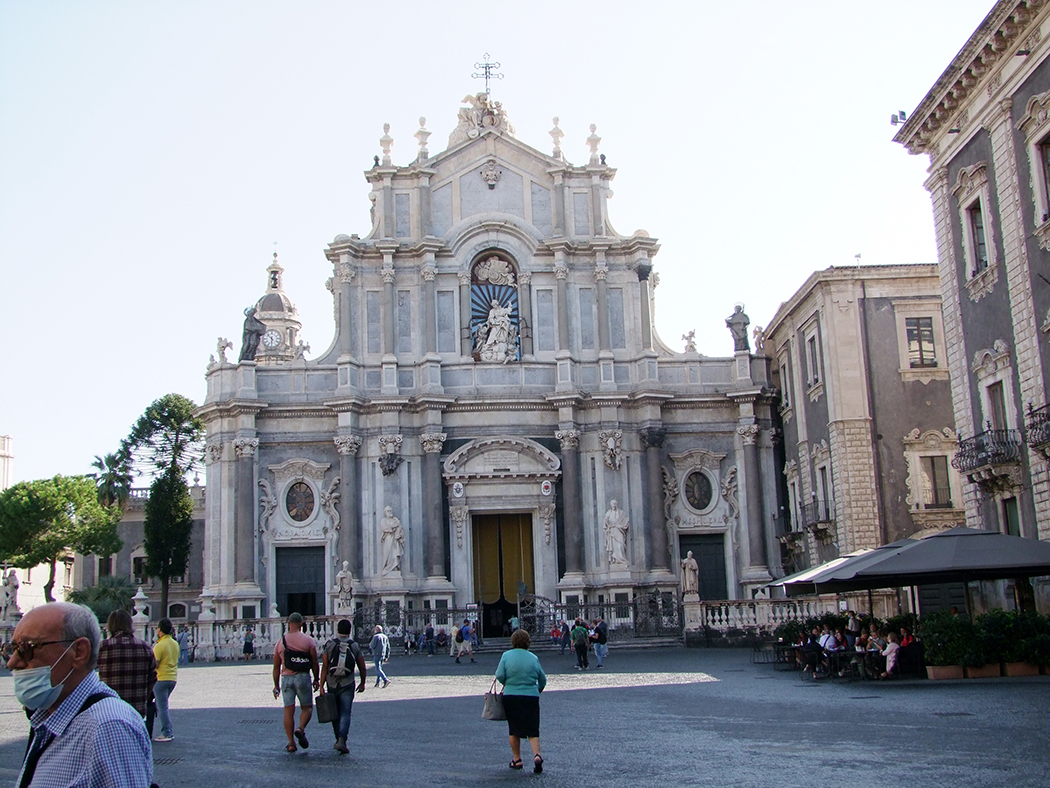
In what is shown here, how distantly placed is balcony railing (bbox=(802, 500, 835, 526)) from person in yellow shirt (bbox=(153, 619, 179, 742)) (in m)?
23.9

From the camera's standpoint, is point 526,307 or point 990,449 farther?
point 526,307

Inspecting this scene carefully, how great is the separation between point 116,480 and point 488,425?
105 ft

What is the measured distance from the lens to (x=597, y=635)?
27797 mm

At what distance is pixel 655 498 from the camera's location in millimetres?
40375

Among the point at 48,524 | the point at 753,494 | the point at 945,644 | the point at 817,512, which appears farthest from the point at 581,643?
the point at 48,524

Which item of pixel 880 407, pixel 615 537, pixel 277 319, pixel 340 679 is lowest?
pixel 340 679

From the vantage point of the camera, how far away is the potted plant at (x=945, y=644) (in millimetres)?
19609

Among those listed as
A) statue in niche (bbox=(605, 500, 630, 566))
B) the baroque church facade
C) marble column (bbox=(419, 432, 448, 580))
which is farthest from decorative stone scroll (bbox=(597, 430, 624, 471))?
marble column (bbox=(419, 432, 448, 580))

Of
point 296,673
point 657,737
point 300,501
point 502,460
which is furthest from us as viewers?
point 300,501

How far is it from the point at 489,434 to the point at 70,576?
41.6 meters

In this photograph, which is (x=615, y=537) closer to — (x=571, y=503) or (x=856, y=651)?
(x=571, y=503)

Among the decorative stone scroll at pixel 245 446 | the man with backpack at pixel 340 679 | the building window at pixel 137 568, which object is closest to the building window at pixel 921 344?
the decorative stone scroll at pixel 245 446

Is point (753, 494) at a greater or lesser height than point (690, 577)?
greater

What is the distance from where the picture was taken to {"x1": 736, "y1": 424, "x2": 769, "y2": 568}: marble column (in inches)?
1577
